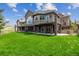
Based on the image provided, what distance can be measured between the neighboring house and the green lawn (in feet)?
0.24

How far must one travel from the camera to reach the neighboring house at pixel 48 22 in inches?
115

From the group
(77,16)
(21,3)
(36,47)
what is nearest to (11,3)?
(21,3)

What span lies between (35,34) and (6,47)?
363 mm

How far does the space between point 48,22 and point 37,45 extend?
29 centimetres

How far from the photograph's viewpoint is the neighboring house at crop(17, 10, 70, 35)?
2.92m

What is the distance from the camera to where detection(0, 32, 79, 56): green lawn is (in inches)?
112

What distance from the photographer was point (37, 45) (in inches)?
113

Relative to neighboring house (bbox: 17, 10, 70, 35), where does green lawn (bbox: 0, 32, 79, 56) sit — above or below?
below

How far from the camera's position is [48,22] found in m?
2.93

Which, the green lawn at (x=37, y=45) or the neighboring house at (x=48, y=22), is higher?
the neighboring house at (x=48, y=22)

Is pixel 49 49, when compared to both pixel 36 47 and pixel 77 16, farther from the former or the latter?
pixel 77 16

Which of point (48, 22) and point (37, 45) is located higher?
point (48, 22)

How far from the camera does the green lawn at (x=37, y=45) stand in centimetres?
284

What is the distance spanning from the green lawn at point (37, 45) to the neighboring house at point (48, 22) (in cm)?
7
